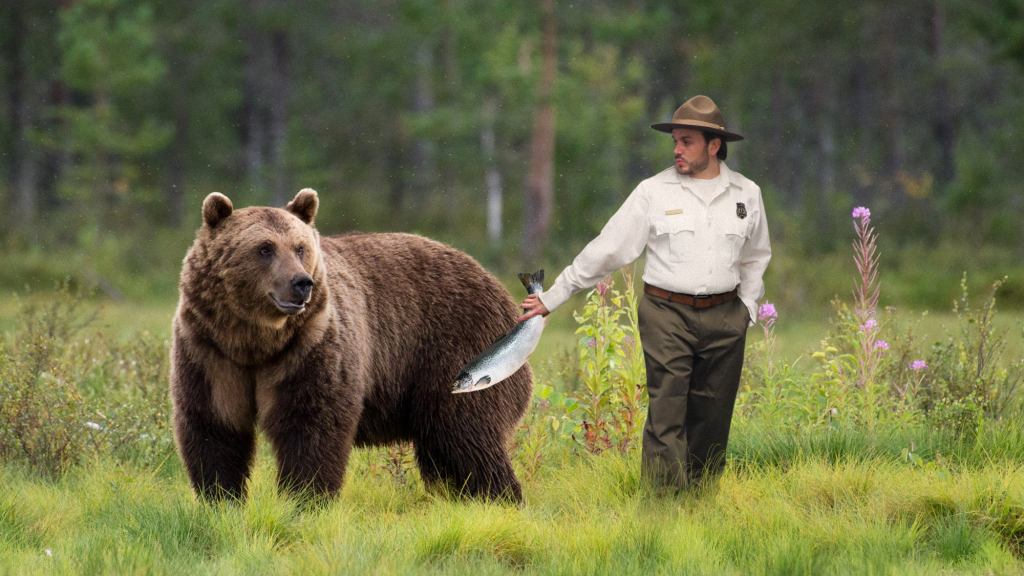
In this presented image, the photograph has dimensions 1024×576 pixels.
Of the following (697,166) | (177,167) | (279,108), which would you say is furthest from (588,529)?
(177,167)

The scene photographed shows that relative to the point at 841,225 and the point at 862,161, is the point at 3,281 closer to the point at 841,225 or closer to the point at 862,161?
the point at 841,225

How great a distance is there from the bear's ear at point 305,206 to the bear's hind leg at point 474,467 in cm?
132

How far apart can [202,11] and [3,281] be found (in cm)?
1267

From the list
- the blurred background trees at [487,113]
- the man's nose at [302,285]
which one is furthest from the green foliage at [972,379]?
the blurred background trees at [487,113]

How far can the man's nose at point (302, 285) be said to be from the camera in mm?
5336

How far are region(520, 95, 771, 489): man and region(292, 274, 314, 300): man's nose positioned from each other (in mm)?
976

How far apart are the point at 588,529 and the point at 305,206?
6.56 feet

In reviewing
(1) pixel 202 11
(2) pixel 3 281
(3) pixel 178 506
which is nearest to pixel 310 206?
(3) pixel 178 506

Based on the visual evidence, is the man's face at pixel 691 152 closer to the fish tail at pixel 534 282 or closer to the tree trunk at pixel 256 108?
the fish tail at pixel 534 282

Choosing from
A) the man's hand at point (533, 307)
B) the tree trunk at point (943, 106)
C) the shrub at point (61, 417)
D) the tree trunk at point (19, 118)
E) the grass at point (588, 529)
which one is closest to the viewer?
the grass at point (588, 529)

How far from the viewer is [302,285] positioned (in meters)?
5.34

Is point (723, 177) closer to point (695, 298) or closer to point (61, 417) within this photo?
point (695, 298)

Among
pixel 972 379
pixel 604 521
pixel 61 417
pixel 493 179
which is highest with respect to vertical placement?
pixel 972 379

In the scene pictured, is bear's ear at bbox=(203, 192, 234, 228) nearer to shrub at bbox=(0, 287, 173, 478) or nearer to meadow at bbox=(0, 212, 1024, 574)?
meadow at bbox=(0, 212, 1024, 574)
